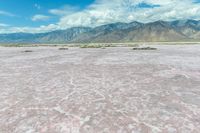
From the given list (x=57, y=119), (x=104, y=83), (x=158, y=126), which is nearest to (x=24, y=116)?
(x=57, y=119)

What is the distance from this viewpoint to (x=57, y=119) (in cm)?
714

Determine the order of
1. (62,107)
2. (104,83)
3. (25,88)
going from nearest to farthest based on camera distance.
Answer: (62,107) < (25,88) < (104,83)

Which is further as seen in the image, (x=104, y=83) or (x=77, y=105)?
(x=104, y=83)

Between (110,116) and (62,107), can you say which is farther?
(62,107)

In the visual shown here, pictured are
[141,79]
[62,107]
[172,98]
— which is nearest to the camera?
[62,107]

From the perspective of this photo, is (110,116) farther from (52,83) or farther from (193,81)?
(193,81)

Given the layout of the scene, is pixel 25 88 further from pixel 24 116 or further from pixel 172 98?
pixel 172 98

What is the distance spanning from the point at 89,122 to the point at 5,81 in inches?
343

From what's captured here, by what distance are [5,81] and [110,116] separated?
8.87 m

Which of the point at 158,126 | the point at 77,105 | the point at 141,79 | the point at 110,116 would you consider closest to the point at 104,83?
the point at 141,79

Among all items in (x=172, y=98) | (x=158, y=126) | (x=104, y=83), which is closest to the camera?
(x=158, y=126)

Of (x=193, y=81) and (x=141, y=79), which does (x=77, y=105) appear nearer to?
(x=141, y=79)

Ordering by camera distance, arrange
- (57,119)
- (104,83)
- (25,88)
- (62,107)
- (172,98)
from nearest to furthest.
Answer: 1. (57,119)
2. (62,107)
3. (172,98)
4. (25,88)
5. (104,83)

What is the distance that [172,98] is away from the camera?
9.31 m
